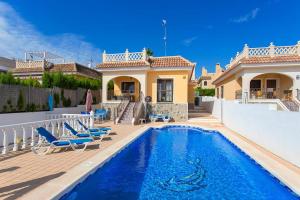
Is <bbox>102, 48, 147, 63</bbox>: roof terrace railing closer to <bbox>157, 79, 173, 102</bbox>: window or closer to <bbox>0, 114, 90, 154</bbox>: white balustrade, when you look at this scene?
<bbox>157, 79, 173, 102</bbox>: window

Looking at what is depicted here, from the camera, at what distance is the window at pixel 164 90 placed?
19.7 m

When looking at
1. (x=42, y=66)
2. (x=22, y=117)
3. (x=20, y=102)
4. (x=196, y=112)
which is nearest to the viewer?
(x=22, y=117)

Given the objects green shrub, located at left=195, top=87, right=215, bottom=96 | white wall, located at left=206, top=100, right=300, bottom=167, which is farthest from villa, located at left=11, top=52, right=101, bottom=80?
green shrub, located at left=195, top=87, right=215, bottom=96

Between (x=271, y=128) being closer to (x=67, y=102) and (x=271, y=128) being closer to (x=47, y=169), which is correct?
(x=47, y=169)

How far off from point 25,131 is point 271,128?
32.9 feet

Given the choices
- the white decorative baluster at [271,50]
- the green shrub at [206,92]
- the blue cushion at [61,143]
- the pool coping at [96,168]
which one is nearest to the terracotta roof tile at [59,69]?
the blue cushion at [61,143]

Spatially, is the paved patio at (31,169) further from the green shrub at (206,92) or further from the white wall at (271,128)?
the green shrub at (206,92)

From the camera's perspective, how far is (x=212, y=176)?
Result: 6.57m

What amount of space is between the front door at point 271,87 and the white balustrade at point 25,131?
16.9 meters

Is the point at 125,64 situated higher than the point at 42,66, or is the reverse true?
the point at 42,66

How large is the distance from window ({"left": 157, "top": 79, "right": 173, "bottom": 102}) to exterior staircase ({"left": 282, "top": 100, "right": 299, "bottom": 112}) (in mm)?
9508

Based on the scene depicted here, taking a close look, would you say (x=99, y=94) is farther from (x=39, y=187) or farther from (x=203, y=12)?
(x=39, y=187)

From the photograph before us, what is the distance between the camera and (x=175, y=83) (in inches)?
763

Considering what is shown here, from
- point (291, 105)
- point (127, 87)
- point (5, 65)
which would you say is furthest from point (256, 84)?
point (5, 65)
